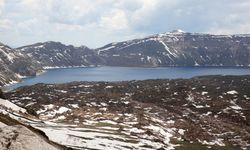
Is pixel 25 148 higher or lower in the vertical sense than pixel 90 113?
higher

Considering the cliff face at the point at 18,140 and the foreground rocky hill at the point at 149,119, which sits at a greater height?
the cliff face at the point at 18,140

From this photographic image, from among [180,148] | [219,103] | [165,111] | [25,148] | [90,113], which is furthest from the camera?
[219,103]

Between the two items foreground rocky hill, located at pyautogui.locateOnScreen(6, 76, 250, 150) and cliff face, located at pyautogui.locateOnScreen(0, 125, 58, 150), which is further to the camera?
foreground rocky hill, located at pyautogui.locateOnScreen(6, 76, 250, 150)

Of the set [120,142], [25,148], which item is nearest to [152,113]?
[120,142]

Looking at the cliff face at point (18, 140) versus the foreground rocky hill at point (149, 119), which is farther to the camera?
the foreground rocky hill at point (149, 119)

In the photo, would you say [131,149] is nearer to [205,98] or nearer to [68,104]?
[68,104]

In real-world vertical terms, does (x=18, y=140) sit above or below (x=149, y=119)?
above

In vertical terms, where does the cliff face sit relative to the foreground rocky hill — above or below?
above

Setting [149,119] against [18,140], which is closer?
[18,140]
